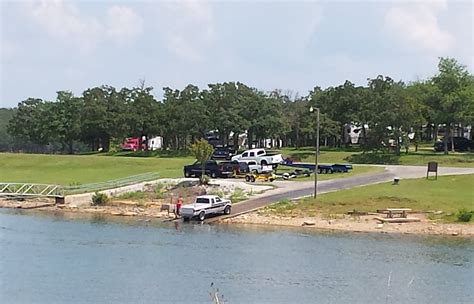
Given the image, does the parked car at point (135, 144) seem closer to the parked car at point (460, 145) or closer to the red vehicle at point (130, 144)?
the red vehicle at point (130, 144)

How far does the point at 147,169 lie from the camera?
83.4 meters

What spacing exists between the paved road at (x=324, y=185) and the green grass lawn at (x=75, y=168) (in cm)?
1395

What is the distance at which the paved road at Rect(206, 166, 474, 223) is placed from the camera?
58188 millimetres

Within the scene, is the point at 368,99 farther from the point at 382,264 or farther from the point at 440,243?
the point at 382,264

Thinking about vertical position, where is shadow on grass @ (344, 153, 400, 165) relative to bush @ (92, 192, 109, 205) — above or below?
above

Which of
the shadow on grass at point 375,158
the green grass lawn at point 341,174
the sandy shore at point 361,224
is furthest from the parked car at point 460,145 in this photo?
the sandy shore at point 361,224

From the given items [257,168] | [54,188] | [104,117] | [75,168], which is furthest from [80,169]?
[104,117]

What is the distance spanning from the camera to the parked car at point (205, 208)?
2109 inches

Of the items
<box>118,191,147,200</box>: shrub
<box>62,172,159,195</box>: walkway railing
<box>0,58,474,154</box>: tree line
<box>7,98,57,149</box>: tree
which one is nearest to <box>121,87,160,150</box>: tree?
<box>0,58,474,154</box>: tree line

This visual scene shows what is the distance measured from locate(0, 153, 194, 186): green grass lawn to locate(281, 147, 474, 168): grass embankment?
50.8 ft

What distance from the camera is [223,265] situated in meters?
37.5

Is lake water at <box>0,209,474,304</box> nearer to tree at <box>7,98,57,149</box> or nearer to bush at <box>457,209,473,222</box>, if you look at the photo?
bush at <box>457,209,473,222</box>

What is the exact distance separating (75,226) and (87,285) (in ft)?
68.1

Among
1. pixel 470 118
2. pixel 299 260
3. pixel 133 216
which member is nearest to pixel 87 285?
pixel 299 260
